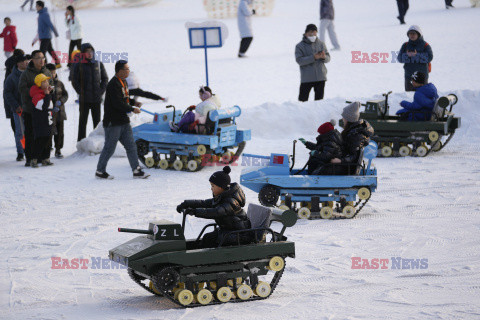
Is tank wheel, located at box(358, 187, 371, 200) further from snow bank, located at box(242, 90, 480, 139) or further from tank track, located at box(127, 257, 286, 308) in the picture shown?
snow bank, located at box(242, 90, 480, 139)

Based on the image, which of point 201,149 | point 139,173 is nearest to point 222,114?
point 201,149

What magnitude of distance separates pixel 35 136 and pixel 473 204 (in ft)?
20.7

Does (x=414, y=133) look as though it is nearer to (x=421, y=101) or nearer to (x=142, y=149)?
(x=421, y=101)

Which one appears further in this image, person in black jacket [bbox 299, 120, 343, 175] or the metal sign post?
the metal sign post

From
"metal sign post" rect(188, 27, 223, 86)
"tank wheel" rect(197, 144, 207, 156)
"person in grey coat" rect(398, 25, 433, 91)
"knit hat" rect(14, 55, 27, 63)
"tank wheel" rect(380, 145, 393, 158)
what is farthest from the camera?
"metal sign post" rect(188, 27, 223, 86)

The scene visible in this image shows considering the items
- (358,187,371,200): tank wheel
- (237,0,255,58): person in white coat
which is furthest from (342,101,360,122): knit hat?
(237,0,255,58): person in white coat

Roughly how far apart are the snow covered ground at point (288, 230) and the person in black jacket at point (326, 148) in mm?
600

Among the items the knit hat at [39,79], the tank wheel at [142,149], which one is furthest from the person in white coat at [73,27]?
the tank wheel at [142,149]

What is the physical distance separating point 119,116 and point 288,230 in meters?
3.51

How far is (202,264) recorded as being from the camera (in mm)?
6562

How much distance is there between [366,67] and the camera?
2048 centimetres

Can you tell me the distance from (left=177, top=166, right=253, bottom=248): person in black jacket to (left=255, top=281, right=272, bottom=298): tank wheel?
35 centimetres

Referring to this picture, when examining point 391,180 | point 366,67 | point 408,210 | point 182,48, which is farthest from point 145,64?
point 408,210

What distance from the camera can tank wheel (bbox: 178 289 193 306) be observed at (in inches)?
257
